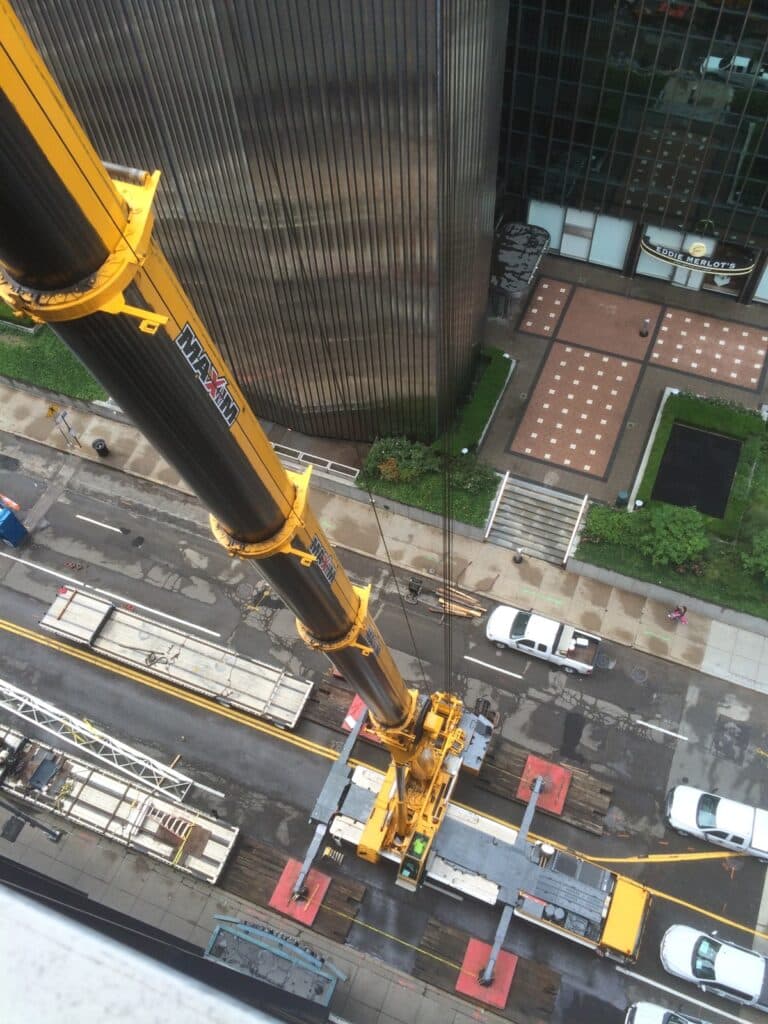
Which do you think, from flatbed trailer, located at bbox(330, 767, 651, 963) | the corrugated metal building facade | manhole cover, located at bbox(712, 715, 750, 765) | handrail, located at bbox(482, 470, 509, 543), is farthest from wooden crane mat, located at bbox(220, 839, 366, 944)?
the corrugated metal building facade

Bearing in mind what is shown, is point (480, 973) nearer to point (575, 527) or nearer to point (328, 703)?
point (328, 703)

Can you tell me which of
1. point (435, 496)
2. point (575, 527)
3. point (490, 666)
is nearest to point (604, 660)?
point (490, 666)

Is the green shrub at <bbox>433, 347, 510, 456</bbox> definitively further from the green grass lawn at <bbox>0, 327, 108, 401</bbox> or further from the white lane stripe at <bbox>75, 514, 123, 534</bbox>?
the green grass lawn at <bbox>0, 327, 108, 401</bbox>

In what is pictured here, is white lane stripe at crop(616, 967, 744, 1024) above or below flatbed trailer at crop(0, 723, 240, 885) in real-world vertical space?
above

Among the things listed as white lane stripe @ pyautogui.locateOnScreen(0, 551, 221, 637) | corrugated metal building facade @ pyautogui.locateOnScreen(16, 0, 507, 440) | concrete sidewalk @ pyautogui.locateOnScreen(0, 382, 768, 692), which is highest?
corrugated metal building facade @ pyautogui.locateOnScreen(16, 0, 507, 440)

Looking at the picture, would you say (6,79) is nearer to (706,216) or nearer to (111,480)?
(111,480)

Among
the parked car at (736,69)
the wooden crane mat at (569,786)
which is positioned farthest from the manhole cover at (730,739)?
the parked car at (736,69)

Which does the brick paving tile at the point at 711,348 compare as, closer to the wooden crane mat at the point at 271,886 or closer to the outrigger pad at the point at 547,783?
the outrigger pad at the point at 547,783
